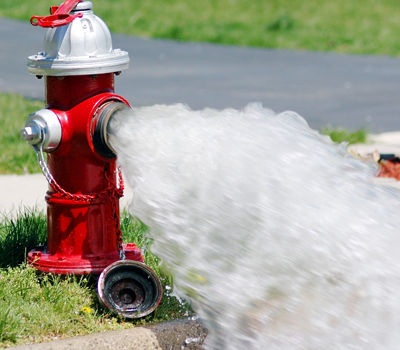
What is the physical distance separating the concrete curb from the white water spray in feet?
0.68

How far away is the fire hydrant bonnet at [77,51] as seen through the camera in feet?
9.75

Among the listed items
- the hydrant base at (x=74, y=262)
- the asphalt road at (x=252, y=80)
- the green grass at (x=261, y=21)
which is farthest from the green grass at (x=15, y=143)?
the green grass at (x=261, y=21)

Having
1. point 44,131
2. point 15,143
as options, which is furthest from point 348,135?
point 44,131

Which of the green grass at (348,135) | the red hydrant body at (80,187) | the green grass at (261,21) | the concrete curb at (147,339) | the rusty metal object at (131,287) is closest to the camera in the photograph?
the concrete curb at (147,339)

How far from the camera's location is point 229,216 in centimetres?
268

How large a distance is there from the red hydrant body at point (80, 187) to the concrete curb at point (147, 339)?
1.33ft

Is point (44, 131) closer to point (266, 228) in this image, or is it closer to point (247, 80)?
point (266, 228)

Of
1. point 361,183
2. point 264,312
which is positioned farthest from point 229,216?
point 361,183

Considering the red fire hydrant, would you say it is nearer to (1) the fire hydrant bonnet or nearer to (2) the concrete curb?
(1) the fire hydrant bonnet

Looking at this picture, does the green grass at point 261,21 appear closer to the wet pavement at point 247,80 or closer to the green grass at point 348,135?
the wet pavement at point 247,80

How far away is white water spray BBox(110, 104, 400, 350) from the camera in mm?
2475

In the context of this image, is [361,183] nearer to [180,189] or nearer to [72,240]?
[180,189]

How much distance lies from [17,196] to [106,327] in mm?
2071

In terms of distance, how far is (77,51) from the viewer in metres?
2.99
